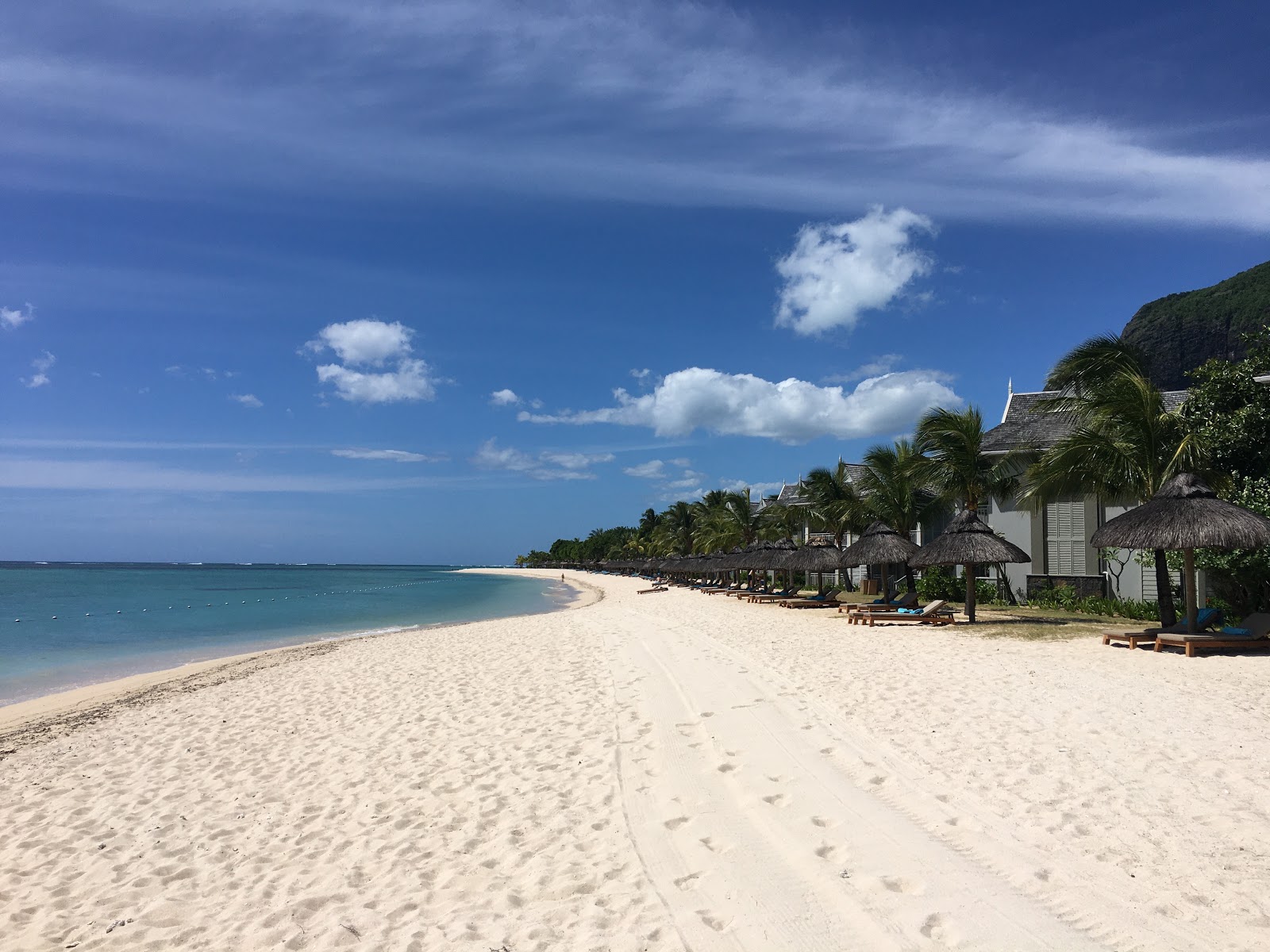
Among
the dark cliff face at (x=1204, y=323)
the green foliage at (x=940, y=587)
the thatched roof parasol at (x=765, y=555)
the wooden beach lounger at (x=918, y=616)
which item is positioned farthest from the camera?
the dark cliff face at (x=1204, y=323)

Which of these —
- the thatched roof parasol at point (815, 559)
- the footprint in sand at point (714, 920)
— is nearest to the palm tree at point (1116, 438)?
the thatched roof parasol at point (815, 559)

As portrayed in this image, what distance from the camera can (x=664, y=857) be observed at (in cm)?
398

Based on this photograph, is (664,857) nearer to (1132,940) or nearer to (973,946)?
(973,946)

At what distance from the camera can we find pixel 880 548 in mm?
17141

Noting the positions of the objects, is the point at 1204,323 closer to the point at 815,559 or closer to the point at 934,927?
the point at 815,559

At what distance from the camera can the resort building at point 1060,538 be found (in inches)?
696

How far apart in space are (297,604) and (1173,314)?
262ft

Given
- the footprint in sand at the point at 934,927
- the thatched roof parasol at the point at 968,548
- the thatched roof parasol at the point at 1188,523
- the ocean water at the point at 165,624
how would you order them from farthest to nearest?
the ocean water at the point at 165,624 → the thatched roof parasol at the point at 968,548 → the thatched roof parasol at the point at 1188,523 → the footprint in sand at the point at 934,927

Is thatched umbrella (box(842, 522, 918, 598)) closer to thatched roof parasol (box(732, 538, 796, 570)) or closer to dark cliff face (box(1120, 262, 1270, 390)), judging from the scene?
thatched roof parasol (box(732, 538, 796, 570))

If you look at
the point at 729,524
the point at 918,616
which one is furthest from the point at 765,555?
the point at 729,524

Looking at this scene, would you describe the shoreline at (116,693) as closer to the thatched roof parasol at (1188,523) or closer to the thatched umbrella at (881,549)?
the thatched umbrella at (881,549)

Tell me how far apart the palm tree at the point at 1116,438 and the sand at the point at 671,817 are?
3803 millimetres

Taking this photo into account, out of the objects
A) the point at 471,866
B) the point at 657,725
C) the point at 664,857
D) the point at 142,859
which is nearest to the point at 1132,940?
the point at 664,857

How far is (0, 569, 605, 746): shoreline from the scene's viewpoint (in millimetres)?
8765
